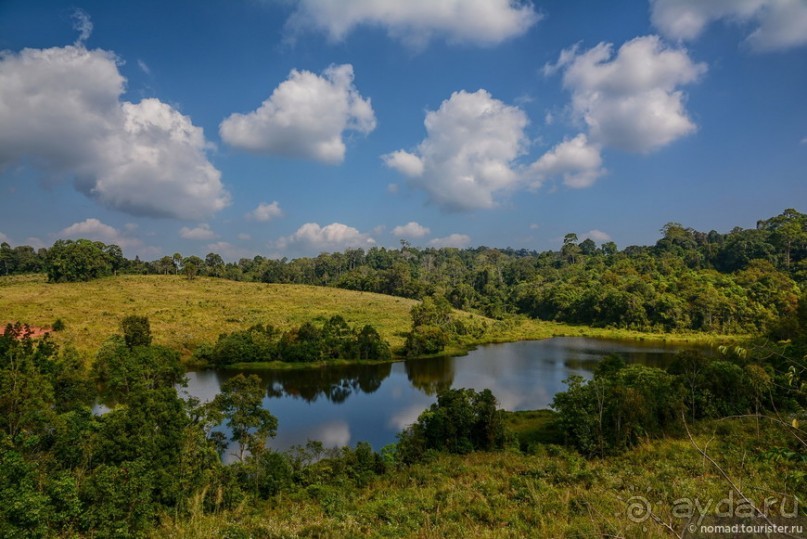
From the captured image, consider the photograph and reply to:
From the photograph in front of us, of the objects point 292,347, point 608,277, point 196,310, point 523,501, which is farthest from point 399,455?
point 608,277

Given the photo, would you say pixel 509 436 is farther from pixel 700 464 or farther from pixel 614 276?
pixel 614 276

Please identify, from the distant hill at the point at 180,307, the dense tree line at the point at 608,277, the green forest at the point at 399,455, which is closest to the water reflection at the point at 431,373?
the distant hill at the point at 180,307

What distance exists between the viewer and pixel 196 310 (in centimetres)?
7106

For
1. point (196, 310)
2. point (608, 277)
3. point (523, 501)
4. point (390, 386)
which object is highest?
point (608, 277)

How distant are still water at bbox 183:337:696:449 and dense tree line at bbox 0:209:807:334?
2561 cm

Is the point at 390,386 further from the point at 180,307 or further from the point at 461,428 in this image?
the point at 180,307

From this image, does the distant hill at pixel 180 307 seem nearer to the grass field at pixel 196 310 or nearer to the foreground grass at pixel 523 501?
the grass field at pixel 196 310

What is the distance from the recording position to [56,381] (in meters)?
27.3

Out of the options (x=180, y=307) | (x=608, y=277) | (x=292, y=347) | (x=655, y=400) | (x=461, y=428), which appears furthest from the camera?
(x=608, y=277)

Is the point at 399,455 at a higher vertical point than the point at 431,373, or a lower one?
higher

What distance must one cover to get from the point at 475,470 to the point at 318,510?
7152 mm

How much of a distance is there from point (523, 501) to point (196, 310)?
7208 centimetres

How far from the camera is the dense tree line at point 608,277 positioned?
85.9 m

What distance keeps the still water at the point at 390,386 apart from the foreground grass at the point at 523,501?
53.9 ft
